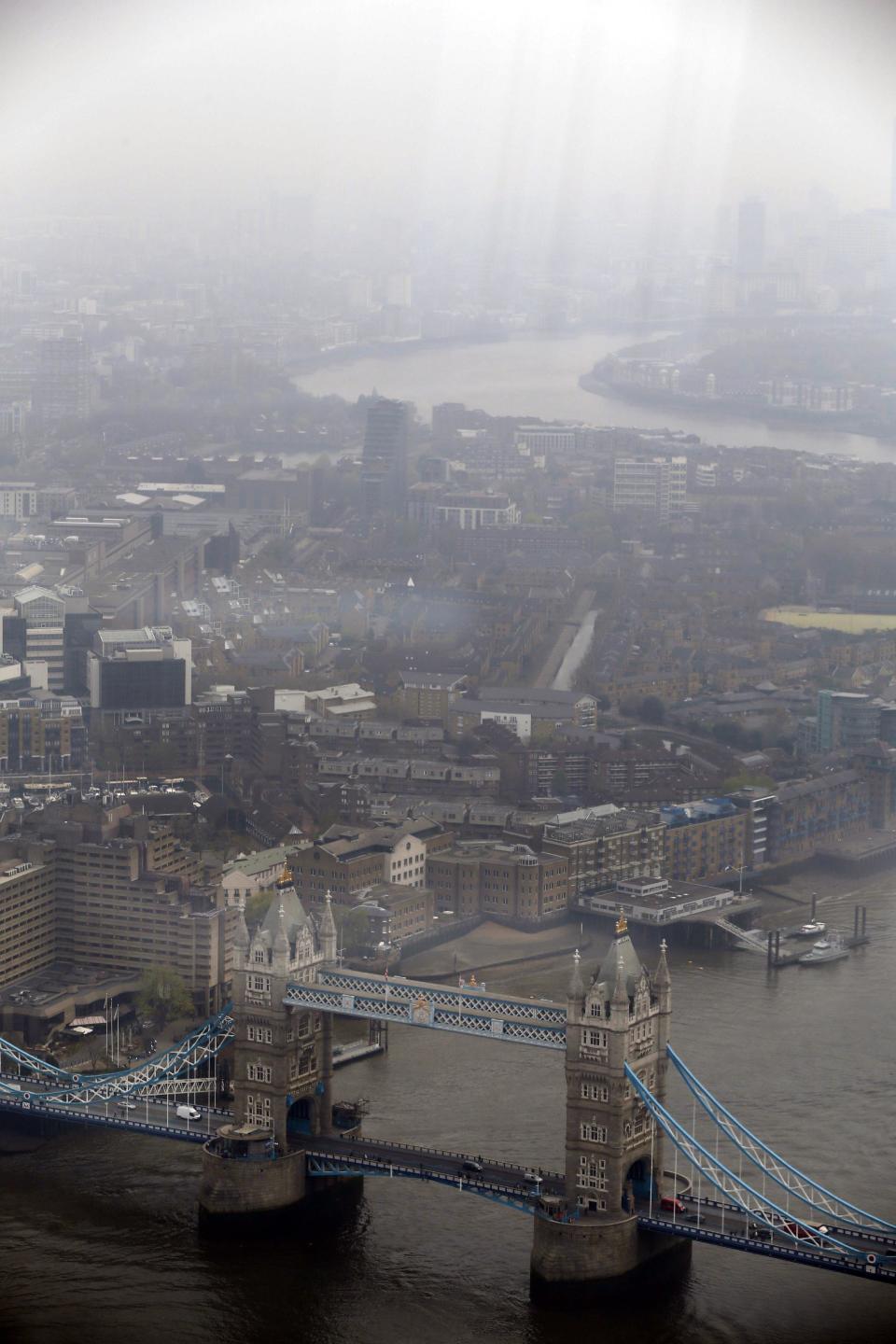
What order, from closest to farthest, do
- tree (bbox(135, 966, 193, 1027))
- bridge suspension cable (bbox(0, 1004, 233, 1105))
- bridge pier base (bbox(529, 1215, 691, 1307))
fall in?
bridge pier base (bbox(529, 1215, 691, 1307)), bridge suspension cable (bbox(0, 1004, 233, 1105)), tree (bbox(135, 966, 193, 1027))

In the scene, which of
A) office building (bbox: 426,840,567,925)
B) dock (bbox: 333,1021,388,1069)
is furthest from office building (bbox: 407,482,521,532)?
dock (bbox: 333,1021,388,1069)

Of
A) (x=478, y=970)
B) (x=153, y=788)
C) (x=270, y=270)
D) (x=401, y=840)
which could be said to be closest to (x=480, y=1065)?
(x=478, y=970)

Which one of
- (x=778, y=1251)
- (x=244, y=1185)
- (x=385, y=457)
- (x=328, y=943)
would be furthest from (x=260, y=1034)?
(x=385, y=457)

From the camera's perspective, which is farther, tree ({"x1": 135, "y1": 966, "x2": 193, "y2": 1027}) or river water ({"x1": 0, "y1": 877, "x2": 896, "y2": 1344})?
tree ({"x1": 135, "y1": 966, "x2": 193, "y2": 1027})

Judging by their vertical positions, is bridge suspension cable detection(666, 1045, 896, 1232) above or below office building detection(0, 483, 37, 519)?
below

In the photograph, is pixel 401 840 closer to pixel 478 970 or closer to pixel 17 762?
pixel 478 970

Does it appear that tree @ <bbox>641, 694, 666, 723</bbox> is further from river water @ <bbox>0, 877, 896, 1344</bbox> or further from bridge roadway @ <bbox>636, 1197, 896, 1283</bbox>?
bridge roadway @ <bbox>636, 1197, 896, 1283</bbox>

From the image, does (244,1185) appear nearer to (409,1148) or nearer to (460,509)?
(409,1148)

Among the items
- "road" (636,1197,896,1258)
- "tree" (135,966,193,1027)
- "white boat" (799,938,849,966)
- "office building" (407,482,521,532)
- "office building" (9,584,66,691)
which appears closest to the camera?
"road" (636,1197,896,1258)
